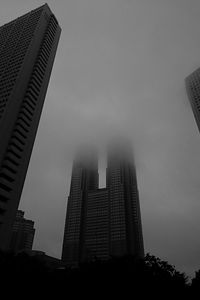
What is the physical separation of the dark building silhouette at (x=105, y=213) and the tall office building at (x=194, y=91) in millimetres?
95762

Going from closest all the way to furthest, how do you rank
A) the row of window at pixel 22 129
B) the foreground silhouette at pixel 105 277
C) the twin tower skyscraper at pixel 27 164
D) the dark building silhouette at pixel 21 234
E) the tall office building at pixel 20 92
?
the foreground silhouette at pixel 105 277 → the tall office building at pixel 20 92 → the row of window at pixel 22 129 → the twin tower skyscraper at pixel 27 164 → the dark building silhouette at pixel 21 234

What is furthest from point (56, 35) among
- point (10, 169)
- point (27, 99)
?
point (10, 169)

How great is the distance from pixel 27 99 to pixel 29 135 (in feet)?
40.9

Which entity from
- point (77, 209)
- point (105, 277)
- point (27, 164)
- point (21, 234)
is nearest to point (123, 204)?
point (77, 209)

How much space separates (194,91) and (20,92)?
73.4 meters

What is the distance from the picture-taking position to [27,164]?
2798 inches

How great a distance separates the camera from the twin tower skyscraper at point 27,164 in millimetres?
65125

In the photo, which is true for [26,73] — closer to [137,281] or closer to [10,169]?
[10,169]

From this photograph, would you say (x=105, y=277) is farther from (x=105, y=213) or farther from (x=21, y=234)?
(x=21, y=234)

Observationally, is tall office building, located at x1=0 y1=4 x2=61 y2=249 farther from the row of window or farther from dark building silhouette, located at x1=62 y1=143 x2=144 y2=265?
dark building silhouette, located at x1=62 y1=143 x2=144 y2=265

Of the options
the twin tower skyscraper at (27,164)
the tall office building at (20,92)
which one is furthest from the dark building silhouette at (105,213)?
the tall office building at (20,92)

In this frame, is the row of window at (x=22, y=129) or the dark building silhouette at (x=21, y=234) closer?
the row of window at (x=22, y=129)

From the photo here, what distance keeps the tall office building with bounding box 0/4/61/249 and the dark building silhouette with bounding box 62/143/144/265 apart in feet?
360

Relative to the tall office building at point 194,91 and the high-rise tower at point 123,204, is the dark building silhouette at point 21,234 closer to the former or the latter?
the high-rise tower at point 123,204
